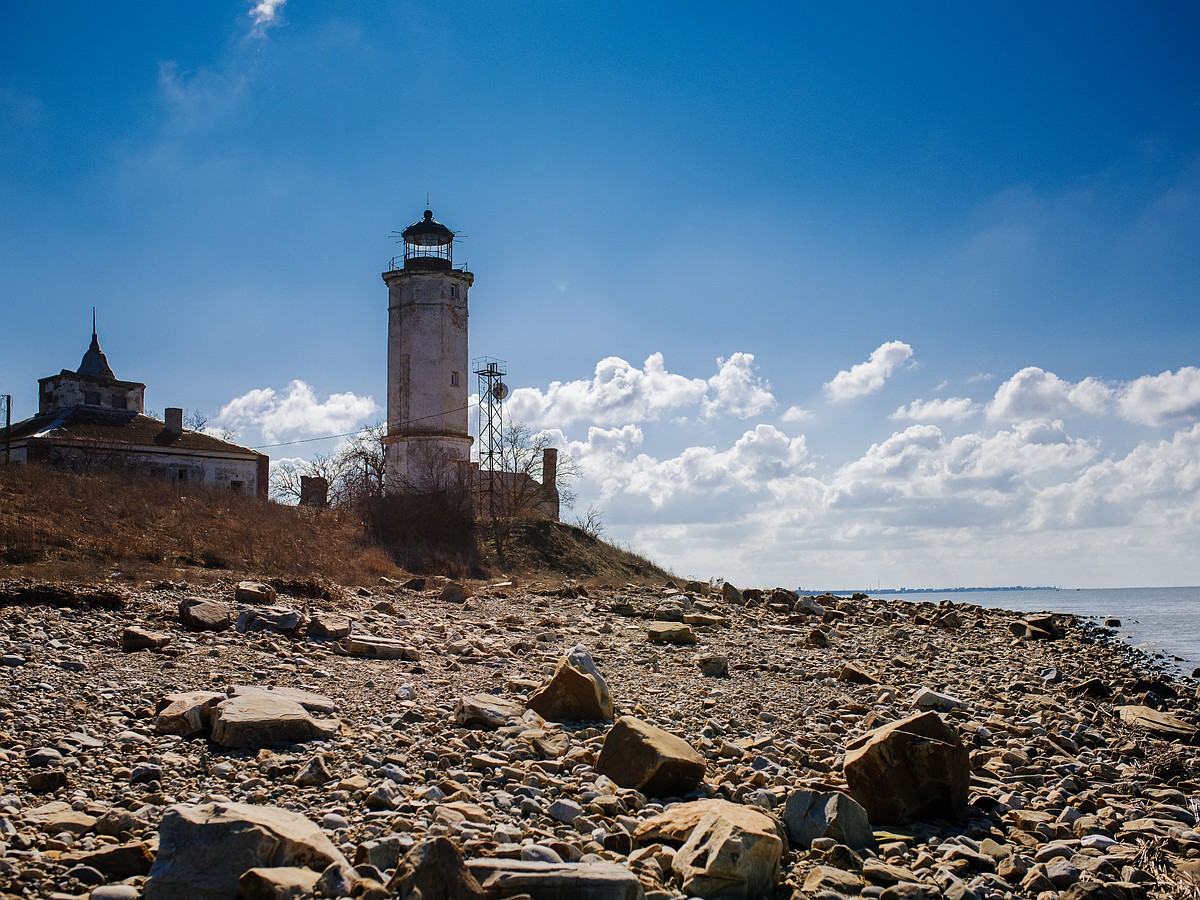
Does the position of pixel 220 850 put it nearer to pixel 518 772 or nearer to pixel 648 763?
pixel 518 772

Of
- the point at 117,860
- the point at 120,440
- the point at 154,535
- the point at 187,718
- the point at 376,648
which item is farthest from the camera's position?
the point at 120,440

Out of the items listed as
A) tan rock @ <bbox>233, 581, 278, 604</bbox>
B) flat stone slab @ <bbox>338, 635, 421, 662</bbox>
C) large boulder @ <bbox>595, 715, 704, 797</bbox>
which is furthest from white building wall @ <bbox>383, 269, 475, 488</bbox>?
large boulder @ <bbox>595, 715, 704, 797</bbox>

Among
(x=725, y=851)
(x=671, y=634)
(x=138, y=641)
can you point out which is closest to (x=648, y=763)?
(x=725, y=851)

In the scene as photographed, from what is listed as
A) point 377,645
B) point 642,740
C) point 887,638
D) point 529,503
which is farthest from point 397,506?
point 642,740

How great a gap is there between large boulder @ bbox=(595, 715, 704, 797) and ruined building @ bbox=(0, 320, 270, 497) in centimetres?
2629

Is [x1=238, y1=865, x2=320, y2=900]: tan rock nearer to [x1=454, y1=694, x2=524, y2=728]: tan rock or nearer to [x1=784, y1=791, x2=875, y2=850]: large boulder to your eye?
[x1=784, y1=791, x2=875, y2=850]: large boulder

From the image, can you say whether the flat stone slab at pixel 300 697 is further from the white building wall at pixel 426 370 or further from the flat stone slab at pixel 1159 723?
the white building wall at pixel 426 370

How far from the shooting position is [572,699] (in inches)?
353

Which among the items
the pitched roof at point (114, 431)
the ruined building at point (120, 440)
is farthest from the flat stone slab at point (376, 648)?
the pitched roof at point (114, 431)

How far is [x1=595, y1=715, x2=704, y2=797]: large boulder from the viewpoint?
6914 mm

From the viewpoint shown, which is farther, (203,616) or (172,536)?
(172,536)

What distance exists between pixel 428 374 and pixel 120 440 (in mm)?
11569

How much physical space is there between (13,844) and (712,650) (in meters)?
11.2

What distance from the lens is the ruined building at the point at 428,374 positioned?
1502 inches
